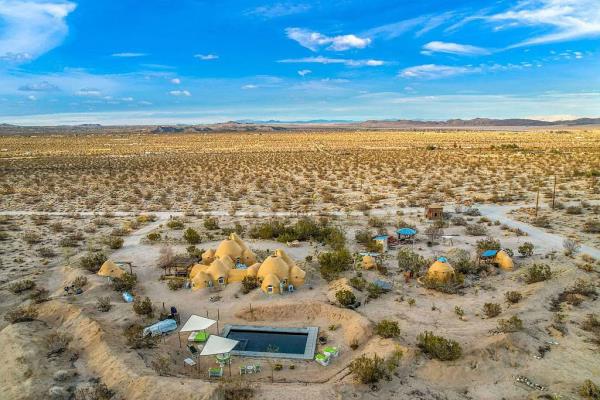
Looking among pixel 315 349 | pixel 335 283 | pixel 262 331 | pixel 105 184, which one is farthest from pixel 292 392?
pixel 105 184

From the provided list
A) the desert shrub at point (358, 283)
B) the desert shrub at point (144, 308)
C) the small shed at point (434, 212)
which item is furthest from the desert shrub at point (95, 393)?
the small shed at point (434, 212)

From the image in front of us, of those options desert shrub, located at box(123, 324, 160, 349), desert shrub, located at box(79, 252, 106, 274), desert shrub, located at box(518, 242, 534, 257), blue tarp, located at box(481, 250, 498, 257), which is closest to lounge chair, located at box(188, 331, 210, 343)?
desert shrub, located at box(123, 324, 160, 349)

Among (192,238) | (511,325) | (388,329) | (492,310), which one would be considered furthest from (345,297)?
(192,238)

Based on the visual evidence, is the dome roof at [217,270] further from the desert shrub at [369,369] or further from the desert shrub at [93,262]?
the desert shrub at [369,369]

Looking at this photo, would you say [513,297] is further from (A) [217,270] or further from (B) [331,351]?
(A) [217,270]

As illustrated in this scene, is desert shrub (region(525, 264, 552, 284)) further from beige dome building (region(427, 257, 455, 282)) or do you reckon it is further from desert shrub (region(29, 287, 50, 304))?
desert shrub (region(29, 287, 50, 304))

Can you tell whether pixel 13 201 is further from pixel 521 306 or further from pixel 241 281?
pixel 521 306
